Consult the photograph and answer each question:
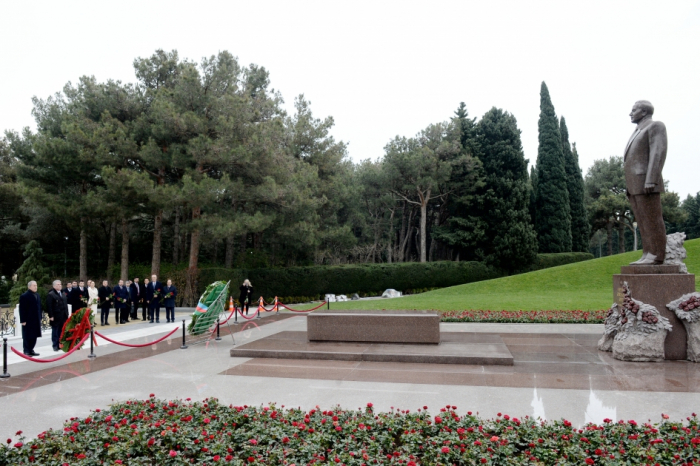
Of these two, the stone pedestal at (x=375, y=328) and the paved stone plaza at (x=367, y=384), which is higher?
the stone pedestal at (x=375, y=328)

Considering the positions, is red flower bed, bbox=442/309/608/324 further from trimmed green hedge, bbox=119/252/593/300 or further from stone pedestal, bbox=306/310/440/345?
trimmed green hedge, bbox=119/252/593/300

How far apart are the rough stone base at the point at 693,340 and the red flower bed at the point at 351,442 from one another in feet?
12.6

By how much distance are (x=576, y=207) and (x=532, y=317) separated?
3333 centimetres

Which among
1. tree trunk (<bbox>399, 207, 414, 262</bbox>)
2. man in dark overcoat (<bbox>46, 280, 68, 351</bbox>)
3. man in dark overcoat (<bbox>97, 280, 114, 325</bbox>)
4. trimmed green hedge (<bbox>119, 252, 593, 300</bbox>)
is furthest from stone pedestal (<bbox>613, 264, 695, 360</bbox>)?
tree trunk (<bbox>399, 207, 414, 262</bbox>)

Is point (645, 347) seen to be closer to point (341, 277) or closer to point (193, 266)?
point (193, 266)

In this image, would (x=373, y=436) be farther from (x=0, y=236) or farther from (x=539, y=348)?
(x=0, y=236)

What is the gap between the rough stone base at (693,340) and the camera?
7859 mm

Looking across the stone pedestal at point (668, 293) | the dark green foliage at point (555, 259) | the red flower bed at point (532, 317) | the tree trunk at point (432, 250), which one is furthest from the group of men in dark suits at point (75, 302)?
the dark green foliage at point (555, 259)

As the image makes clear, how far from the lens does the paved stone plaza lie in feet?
19.2

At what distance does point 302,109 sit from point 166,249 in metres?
14.5

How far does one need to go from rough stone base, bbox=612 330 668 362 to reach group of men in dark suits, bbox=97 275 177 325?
14.3 m

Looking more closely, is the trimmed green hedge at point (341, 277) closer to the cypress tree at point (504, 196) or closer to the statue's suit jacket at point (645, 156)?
the cypress tree at point (504, 196)

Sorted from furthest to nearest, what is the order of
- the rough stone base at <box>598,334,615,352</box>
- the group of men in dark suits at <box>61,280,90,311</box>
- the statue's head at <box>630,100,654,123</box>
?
1. the group of men in dark suits at <box>61,280,90,311</box>
2. the rough stone base at <box>598,334,615,352</box>
3. the statue's head at <box>630,100,654,123</box>

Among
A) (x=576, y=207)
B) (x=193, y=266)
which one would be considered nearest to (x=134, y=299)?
(x=193, y=266)
